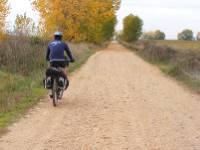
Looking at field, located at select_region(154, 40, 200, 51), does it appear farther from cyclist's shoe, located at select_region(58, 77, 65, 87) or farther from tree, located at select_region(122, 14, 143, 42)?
tree, located at select_region(122, 14, 143, 42)

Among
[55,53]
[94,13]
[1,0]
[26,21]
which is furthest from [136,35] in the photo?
[55,53]

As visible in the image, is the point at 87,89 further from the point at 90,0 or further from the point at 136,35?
the point at 136,35

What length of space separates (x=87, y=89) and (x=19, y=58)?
3684mm

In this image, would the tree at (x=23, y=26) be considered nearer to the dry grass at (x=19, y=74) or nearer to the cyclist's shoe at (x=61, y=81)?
the dry grass at (x=19, y=74)

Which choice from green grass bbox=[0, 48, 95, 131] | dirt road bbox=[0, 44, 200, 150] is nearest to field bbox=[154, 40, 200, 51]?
green grass bbox=[0, 48, 95, 131]

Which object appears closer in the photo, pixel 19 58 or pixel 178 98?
pixel 178 98

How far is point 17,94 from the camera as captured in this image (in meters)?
14.8

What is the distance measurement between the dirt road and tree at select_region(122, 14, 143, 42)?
297 ft

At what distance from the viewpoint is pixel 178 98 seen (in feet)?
52.9

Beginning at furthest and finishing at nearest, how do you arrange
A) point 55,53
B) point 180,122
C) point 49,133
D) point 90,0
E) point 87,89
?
point 90,0, point 87,89, point 55,53, point 180,122, point 49,133

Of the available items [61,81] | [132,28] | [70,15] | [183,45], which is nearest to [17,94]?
[61,81]

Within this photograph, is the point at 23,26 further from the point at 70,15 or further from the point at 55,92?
the point at 70,15

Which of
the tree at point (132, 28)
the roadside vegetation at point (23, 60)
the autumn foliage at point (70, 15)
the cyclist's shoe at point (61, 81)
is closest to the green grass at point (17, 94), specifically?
the roadside vegetation at point (23, 60)

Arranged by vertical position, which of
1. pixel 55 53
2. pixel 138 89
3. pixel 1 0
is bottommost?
pixel 138 89
